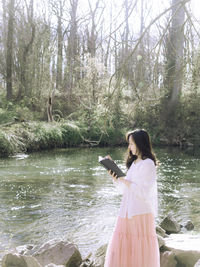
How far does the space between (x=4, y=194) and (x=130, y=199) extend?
635 centimetres

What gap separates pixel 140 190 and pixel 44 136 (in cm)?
1537

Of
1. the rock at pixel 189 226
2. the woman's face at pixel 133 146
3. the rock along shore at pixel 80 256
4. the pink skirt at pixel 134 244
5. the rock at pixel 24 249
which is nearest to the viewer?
the pink skirt at pixel 134 244

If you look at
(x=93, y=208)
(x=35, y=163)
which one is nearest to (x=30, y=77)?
(x=35, y=163)

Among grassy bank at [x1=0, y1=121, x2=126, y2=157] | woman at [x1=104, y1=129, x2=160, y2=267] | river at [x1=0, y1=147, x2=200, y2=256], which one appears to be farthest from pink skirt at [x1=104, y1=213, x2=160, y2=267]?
grassy bank at [x1=0, y1=121, x2=126, y2=157]

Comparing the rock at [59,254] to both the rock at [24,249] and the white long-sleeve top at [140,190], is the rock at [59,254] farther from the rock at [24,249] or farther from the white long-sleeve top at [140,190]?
the white long-sleeve top at [140,190]

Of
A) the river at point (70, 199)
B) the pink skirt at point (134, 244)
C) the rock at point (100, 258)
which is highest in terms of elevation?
the pink skirt at point (134, 244)

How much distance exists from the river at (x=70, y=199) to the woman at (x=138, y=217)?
2.20 meters

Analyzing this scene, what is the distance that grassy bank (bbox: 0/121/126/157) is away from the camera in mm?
15734

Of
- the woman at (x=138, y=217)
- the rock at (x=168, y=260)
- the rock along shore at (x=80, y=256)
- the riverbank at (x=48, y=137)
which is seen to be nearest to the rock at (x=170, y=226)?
the rock along shore at (x=80, y=256)

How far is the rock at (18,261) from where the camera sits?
3.81 metres

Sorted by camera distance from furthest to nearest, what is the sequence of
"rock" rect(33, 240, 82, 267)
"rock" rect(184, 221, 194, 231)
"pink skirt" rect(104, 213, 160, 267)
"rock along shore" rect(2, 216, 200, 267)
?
"rock" rect(184, 221, 194, 231) < "rock" rect(33, 240, 82, 267) < "rock along shore" rect(2, 216, 200, 267) < "pink skirt" rect(104, 213, 160, 267)

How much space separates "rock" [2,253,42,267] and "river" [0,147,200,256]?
1.48 metres

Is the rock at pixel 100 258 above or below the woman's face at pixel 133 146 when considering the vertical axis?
below

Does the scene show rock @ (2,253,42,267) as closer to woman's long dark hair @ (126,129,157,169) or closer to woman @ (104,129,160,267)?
woman @ (104,129,160,267)
